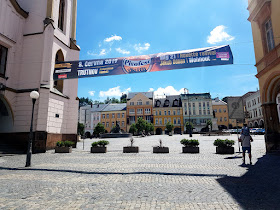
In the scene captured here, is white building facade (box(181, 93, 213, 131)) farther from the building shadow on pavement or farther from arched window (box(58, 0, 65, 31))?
the building shadow on pavement

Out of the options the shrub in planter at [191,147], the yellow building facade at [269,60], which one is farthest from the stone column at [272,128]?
the shrub in planter at [191,147]

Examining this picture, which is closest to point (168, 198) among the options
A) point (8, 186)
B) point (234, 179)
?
point (234, 179)

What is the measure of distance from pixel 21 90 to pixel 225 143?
16.7m

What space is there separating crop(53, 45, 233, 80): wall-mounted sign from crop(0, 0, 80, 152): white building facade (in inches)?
157

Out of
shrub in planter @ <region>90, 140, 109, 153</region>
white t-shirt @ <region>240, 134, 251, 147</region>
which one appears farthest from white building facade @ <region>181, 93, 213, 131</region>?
white t-shirt @ <region>240, 134, 251, 147</region>

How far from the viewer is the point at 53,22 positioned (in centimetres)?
1733

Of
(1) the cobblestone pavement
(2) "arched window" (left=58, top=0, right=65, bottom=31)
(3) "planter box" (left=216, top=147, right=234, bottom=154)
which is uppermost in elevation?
(2) "arched window" (left=58, top=0, right=65, bottom=31)

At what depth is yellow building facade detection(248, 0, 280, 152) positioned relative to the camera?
37.1 ft

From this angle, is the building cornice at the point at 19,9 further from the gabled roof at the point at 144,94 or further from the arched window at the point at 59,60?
the gabled roof at the point at 144,94

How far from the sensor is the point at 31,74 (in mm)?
16391

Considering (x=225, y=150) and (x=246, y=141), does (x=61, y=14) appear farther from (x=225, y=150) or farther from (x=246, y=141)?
(x=246, y=141)

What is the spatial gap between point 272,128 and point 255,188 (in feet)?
29.5

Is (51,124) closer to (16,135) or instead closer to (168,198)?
(16,135)

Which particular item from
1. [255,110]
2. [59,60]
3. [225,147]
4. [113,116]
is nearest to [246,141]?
[225,147]
